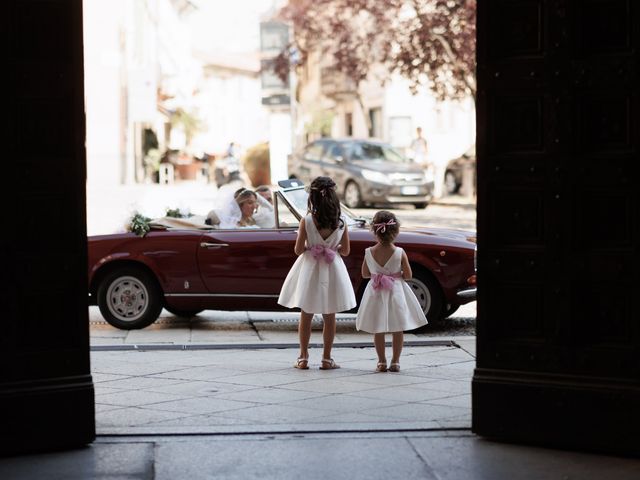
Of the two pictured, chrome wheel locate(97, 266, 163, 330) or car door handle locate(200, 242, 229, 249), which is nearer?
car door handle locate(200, 242, 229, 249)

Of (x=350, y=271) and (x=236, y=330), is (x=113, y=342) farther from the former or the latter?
(x=350, y=271)

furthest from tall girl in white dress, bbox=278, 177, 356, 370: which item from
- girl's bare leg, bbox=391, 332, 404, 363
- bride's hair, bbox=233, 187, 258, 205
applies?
bride's hair, bbox=233, 187, 258, 205

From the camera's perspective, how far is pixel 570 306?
21.6 feet

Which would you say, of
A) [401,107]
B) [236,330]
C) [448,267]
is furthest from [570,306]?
[401,107]

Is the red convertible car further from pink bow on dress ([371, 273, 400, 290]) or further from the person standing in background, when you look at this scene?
the person standing in background

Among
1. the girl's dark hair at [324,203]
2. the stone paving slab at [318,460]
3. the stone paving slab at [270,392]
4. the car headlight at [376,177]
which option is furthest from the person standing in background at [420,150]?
the stone paving slab at [318,460]

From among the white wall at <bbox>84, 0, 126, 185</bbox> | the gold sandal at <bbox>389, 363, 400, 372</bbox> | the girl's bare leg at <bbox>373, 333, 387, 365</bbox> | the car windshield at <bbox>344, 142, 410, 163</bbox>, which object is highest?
the white wall at <bbox>84, 0, 126, 185</bbox>

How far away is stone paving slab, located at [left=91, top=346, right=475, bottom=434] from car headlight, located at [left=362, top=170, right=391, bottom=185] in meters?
17.9

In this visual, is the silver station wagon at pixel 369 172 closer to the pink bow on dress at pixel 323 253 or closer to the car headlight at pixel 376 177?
the car headlight at pixel 376 177

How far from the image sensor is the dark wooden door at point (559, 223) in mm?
6422

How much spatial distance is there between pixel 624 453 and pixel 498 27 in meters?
2.29

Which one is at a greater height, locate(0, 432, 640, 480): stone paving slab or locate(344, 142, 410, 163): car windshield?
locate(344, 142, 410, 163): car windshield

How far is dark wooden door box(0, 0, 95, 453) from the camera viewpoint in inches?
256

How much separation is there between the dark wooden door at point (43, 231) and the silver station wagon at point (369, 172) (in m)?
21.8
